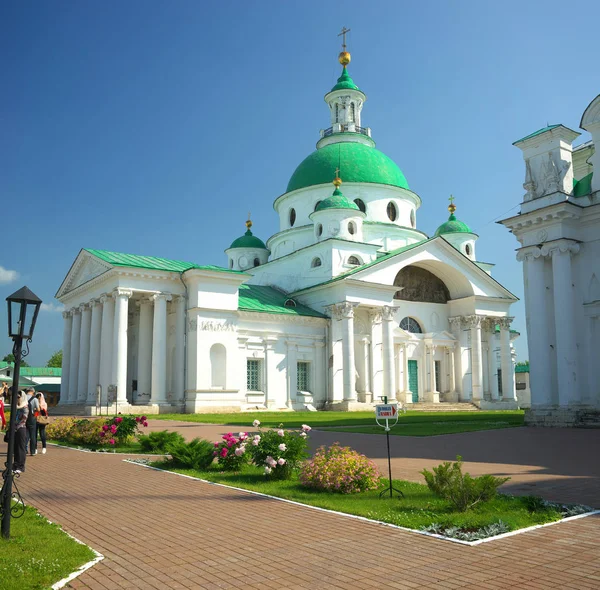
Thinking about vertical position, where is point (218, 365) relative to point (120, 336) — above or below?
below

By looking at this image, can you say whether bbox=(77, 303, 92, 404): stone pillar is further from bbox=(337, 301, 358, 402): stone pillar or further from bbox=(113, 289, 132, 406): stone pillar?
bbox=(337, 301, 358, 402): stone pillar

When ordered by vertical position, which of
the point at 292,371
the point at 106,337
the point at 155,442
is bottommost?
the point at 155,442

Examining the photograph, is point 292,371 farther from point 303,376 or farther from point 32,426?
point 32,426

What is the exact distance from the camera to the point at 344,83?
58.0 metres

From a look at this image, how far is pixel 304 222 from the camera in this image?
52125 mm

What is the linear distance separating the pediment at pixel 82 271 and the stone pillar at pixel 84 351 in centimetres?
212

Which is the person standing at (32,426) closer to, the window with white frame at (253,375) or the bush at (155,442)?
the bush at (155,442)

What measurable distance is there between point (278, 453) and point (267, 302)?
112 feet

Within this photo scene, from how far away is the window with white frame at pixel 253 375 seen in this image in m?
42.4

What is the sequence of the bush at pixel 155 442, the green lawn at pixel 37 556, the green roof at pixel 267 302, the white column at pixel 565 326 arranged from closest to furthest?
the green lawn at pixel 37 556 → the bush at pixel 155 442 → the white column at pixel 565 326 → the green roof at pixel 267 302

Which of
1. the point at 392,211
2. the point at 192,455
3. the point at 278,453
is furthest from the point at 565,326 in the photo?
the point at 392,211

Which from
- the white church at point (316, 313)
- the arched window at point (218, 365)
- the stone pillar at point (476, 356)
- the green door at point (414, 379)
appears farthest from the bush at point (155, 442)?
the stone pillar at point (476, 356)

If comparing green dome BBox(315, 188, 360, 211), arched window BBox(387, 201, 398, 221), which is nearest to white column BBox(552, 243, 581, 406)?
green dome BBox(315, 188, 360, 211)

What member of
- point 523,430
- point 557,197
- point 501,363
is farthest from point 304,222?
point 523,430
